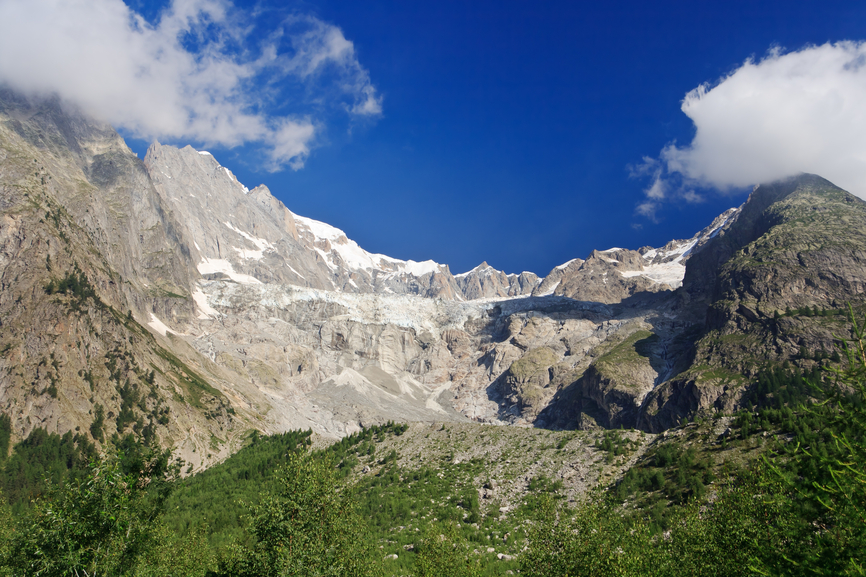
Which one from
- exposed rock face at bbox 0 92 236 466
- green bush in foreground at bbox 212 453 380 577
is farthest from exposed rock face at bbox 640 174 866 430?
exposed rock face at bbox 0 92 236 466

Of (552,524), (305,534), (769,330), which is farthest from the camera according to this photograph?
(769,330)

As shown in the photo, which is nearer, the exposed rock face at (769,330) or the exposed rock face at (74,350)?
the exposed rock face at (74,350)

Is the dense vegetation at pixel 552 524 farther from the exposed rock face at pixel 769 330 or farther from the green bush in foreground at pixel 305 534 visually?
the exposed rock face at pixel 769 330

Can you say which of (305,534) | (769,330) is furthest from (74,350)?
(769,330)

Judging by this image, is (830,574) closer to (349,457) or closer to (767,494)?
(767,494)

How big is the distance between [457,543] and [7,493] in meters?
103

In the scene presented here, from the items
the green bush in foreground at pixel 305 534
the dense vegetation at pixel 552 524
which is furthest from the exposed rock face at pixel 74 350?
the green bush in foreground at pixel 305 534

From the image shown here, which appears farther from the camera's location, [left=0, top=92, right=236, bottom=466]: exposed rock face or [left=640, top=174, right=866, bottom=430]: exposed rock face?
[left=640, top=174, right=866, bottom=430]: exposed rock face

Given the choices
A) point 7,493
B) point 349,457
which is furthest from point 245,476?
point 7,493

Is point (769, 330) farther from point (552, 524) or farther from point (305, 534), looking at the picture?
point (305, 534)

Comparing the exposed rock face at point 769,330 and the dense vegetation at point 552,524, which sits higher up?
the exposed rock face at point 769,330

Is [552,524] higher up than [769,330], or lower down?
lower down

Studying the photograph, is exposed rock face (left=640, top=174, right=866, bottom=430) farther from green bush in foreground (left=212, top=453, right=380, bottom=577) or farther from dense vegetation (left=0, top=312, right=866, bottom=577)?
green bush in foreground (left=212, top=453, right=380, bottom=577)

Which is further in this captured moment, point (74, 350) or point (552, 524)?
point (74, 350)
